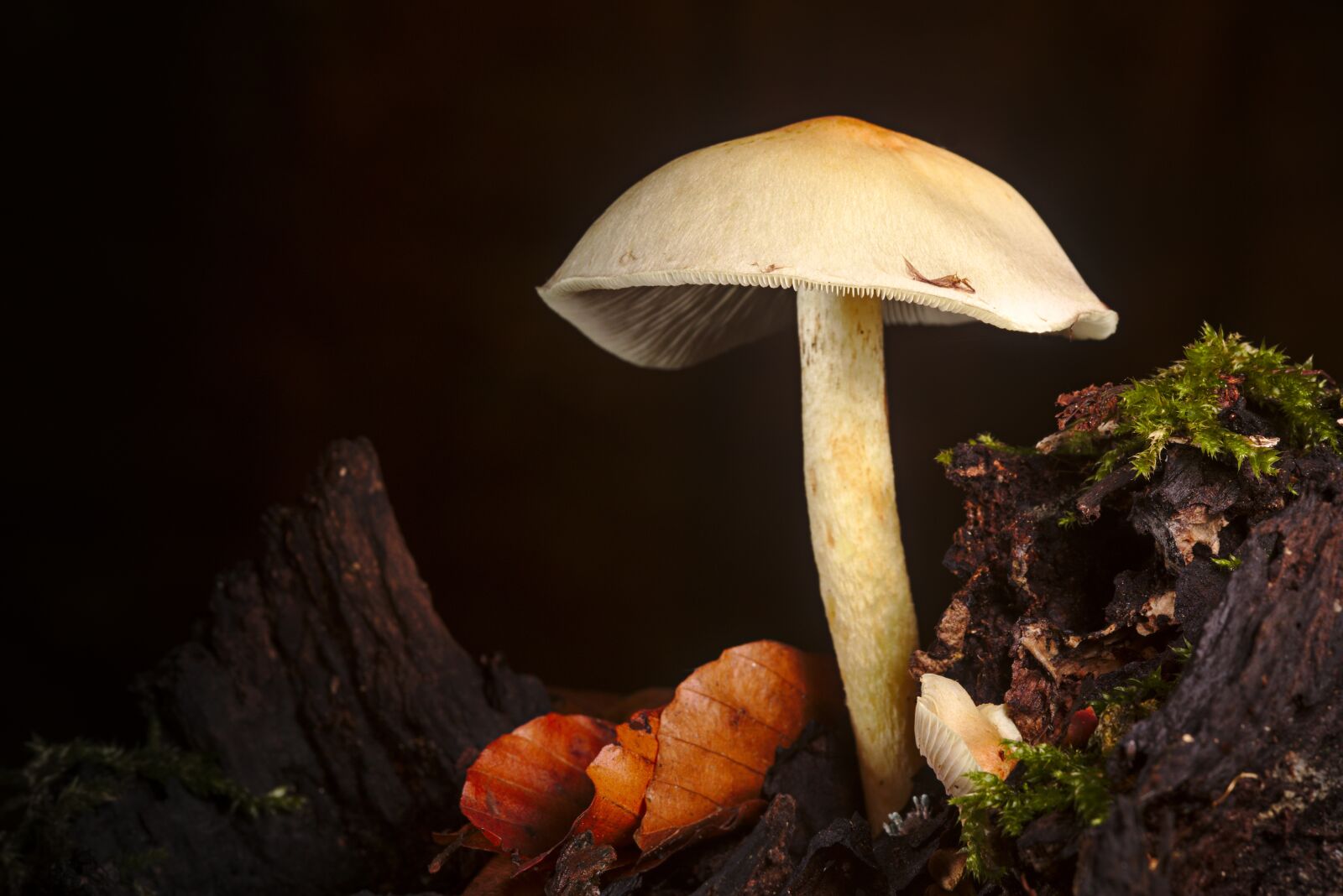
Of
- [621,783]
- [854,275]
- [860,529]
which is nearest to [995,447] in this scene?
[860,529]

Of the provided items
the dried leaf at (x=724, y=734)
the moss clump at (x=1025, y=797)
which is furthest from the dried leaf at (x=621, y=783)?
the moss clump at (x=1025, y=797)

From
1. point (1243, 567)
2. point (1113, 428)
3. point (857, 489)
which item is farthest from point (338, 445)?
point (1243, 567)

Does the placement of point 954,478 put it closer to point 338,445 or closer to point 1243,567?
point 1243,567

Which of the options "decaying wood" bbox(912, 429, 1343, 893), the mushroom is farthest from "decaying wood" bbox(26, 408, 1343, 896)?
the mushroom

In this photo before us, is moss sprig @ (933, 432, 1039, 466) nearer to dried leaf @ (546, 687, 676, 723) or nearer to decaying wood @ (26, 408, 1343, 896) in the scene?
decaying wood @ (26, 408, 1343, 896)

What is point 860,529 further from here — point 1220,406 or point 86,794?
point 86,794
